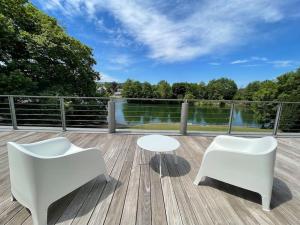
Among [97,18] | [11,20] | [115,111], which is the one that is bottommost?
[115,111]

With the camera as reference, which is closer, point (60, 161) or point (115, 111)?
point (60, 161)

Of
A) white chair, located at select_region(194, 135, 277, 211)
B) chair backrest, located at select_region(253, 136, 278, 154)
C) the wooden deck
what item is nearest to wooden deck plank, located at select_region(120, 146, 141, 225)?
the wooden deck

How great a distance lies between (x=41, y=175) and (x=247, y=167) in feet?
6.38

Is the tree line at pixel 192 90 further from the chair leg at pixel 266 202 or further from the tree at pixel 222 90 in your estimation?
the chair leg at pixel 266 202

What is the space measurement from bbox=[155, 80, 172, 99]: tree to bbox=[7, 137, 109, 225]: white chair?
29.5 meters

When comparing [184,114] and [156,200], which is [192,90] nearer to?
[184,114]

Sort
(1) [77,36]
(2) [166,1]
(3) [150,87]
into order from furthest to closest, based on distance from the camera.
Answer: (3) [150,87], (1) [77,36], (2) [166,1]

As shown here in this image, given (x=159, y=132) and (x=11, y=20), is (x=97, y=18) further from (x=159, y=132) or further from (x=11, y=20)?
(x=159, y=132)

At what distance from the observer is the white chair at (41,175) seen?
49.5 inches

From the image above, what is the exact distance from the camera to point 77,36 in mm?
8586

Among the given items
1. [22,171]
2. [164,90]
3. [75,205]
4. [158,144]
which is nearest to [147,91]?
[164,90]

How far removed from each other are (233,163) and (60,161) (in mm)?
1745

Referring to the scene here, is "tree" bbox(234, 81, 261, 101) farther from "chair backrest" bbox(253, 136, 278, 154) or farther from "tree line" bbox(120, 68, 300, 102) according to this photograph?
"chair backrest" bbox(253, 136, 278, 154)

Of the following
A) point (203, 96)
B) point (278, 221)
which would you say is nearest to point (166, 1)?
point (278, 221)
